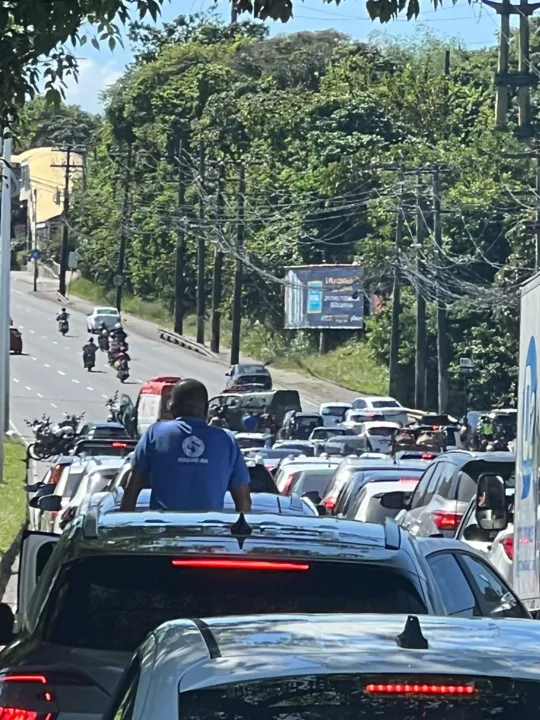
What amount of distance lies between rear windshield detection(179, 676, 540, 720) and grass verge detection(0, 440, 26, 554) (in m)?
A: 16.9

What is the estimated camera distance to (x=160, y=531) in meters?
5.84

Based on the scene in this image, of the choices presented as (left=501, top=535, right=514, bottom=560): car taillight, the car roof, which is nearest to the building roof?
(left=501, top=535, right=514, bottom=560): car taillight

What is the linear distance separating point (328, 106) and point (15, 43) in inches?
3139

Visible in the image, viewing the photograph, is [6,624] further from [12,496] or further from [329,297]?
[329,297]

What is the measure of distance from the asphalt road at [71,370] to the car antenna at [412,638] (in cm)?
5126

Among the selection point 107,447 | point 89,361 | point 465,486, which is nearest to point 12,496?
point 107,447

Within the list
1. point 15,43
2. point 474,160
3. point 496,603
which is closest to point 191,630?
point 496,603

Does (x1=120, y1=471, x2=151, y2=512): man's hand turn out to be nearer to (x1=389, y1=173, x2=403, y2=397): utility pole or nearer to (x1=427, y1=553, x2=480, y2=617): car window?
(x1=427, y1=553, x2=480, y2=617): car window

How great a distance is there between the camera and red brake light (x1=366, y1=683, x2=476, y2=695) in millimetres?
3355

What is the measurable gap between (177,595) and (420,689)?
7.58 ft

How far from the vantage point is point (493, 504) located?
1202 centimetres

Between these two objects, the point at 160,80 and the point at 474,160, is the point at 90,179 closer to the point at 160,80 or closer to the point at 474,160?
the point at 160,80

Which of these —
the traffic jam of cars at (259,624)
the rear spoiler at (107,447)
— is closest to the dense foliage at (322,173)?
the rear spoiler at (107,447)

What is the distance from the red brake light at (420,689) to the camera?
11.0 ft
